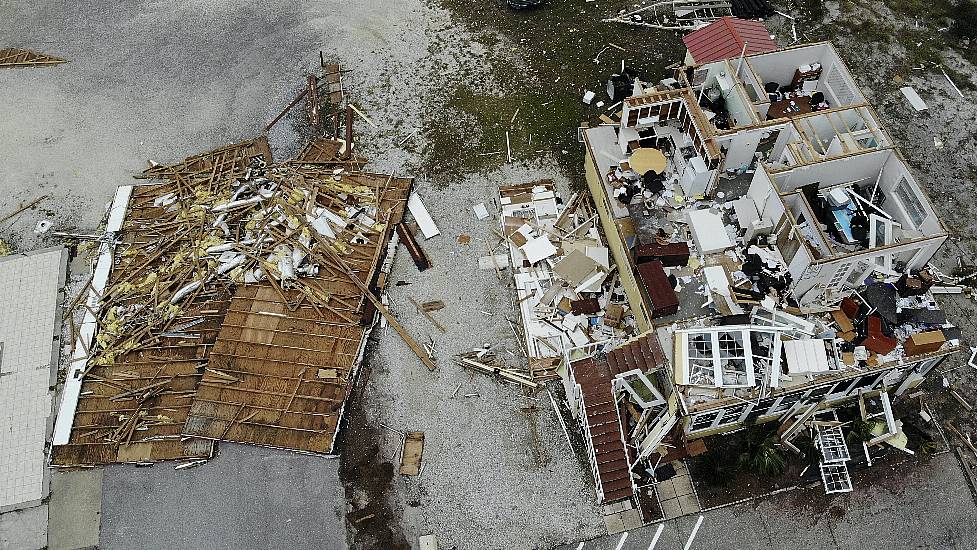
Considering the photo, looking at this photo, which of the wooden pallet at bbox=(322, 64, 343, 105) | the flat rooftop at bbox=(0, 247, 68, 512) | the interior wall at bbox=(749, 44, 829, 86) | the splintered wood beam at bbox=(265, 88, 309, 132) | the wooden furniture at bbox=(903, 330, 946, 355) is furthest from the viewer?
the wooden pallet at bbox=(322, 64, 343, 105)

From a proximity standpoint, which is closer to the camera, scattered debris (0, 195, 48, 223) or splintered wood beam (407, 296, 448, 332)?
splintered wood beam (407, 296, 448, 332)

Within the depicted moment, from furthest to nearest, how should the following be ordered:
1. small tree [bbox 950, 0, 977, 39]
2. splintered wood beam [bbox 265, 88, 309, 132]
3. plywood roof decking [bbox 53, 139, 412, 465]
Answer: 1. small tree [bbox 950, 0, 977, 39]
2. splintered wood beam [bbox 265, 88, 309, 132]
3. plywood roof decking [bbox 53, 139, 412, 465]

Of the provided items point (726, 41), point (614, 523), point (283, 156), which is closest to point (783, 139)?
point (726, 41)

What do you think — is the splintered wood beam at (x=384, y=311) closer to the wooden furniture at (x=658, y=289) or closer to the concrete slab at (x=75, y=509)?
the wooden furniture at (x=658, y=289)

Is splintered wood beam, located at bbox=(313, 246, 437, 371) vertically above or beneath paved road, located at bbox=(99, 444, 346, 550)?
above

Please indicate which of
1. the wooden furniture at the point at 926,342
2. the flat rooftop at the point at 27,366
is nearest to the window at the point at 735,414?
the wooden furniture at the point at 926,342

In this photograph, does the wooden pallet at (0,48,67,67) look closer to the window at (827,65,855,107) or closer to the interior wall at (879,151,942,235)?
the window at (827,65,855,107)

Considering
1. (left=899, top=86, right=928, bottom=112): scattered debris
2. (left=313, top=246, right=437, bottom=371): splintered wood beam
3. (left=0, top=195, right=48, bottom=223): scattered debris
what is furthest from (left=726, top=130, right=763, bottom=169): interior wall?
(left=0, top=195, right=48, bottom=223): scattered debris

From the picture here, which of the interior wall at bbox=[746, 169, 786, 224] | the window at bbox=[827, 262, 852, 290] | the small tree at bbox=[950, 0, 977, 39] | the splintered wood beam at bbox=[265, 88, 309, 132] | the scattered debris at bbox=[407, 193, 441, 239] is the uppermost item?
the splintered wood beam at bbox=[265, 88, 309, 132]
